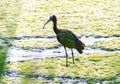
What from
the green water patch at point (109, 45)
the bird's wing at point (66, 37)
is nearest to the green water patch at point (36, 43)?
the green water patch at point (109, 45)


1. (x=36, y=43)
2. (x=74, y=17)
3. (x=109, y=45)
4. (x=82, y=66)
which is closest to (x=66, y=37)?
(x=82, y=66)

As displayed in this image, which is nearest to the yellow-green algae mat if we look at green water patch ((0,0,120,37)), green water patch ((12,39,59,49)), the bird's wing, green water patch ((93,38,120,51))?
the bird's wing

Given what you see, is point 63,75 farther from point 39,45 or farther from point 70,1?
point 70,1

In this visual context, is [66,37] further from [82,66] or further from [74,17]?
[74,17]

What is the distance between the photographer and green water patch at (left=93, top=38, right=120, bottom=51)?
626cm

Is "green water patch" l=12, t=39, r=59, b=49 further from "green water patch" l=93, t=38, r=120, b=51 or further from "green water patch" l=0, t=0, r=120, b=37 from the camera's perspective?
"green water patch" l=93, t=38, r=120, b=51

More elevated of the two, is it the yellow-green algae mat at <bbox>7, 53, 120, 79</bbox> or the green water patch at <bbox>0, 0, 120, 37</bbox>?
the yellow-green algae mat at <bbox>7, 53, 120, 79</bbox>

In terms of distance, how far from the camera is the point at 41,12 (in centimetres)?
923

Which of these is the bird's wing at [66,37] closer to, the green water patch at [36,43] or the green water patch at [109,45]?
the green water patch at [109,45]

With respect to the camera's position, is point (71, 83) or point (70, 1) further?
point (70, 1)

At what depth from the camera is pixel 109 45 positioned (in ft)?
21.1

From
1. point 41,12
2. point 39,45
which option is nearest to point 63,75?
point 39,45

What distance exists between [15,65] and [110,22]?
10.2ft

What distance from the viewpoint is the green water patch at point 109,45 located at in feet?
20.5
